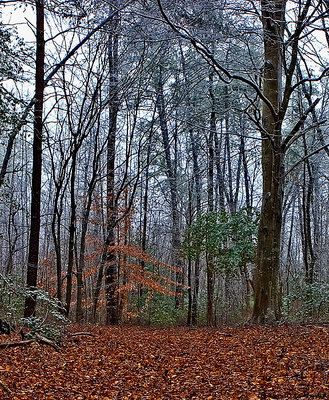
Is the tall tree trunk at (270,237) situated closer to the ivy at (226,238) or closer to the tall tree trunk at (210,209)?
the ivy at (226,238)

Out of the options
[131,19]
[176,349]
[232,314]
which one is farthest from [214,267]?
[131,19]

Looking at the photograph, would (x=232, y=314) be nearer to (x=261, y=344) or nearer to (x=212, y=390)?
(x=261, y=344)

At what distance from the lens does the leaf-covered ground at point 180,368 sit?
4.26 meters

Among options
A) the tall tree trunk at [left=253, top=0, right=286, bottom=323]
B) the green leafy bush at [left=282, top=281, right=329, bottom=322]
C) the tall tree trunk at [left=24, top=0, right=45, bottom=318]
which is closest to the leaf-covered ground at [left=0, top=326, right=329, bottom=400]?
the tall tree trunk at [left=253, top=0, right=286, bottom=323]

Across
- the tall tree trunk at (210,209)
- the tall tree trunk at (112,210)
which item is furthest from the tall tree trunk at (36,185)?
the tall tree trunk at (210,209)

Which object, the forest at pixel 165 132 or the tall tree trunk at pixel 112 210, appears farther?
the tall tree trunk at pixel 112 210

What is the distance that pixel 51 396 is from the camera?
170 inches

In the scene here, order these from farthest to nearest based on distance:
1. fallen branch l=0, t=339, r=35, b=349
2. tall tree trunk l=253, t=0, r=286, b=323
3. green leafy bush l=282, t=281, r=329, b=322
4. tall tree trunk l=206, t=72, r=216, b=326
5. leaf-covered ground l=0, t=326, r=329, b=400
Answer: tall tree trunk l=206, t=72, r=216, b=326, green leafy bush l=282, t=281, r=329, b=322, tall tree trunk l=253, t=0, r=286, b=323, fallen branch l=0, t=339, r=35, b=349, leaf-covered ground l=0, t=326, r=329, b=400

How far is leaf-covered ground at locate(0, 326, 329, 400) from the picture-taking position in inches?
168

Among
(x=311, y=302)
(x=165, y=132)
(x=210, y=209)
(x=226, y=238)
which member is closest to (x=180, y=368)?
(x=311, y=302)

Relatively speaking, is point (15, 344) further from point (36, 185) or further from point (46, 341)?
point (36, 185)

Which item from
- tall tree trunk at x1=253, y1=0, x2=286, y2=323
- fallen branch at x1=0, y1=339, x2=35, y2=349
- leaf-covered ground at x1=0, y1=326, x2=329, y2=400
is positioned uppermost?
tall tree trunk at x1=253, y1=0, x2=286, y2=323

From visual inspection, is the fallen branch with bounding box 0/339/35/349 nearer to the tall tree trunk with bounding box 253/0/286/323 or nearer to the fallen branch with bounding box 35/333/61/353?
the fallen branch with bounding box 35/333/61/353

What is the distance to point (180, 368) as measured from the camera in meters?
5.58
